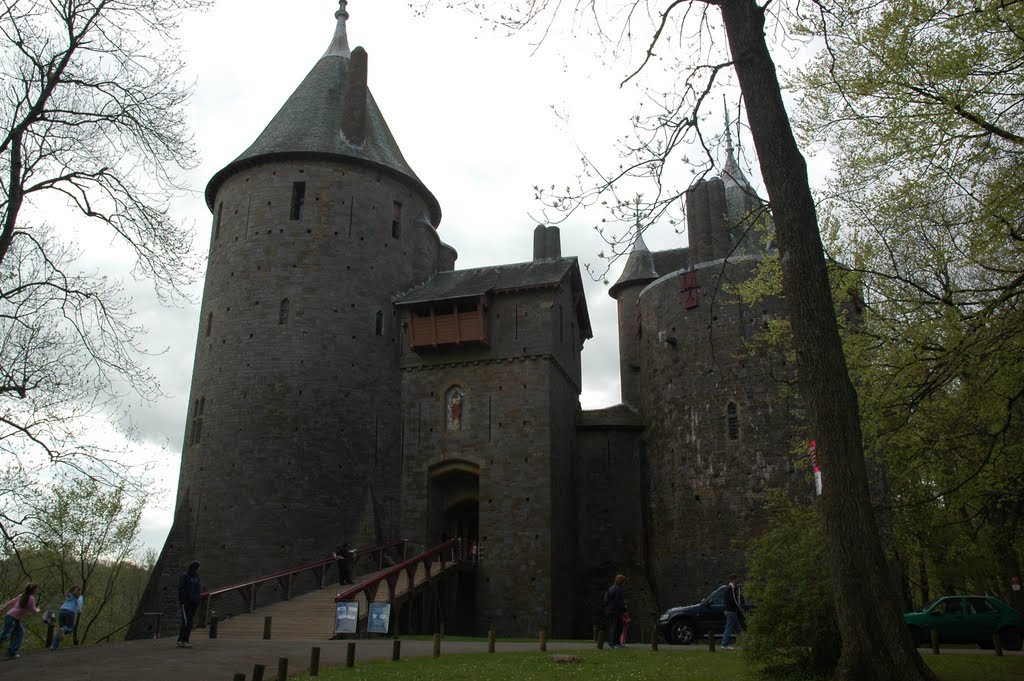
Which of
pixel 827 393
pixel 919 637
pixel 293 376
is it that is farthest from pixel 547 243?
pixel 827 393

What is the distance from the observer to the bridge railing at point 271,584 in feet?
64.8

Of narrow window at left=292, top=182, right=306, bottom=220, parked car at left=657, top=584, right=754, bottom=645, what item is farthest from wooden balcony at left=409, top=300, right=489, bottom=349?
parked car at left=657, top=584, right=754, bottom=645

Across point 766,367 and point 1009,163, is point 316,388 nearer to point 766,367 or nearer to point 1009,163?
point 766,367

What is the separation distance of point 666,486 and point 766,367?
525cm

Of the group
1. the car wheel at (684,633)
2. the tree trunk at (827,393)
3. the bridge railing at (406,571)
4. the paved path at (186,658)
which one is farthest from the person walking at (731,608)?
the tree trunk at (827,393)

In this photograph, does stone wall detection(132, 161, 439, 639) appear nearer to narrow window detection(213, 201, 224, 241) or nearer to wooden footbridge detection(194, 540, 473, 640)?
narrow window detection(213, 201, 224, 241)

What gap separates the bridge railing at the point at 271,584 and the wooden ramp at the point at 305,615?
1.76 ft

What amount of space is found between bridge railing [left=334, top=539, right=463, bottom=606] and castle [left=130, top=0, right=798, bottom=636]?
44.6 inches

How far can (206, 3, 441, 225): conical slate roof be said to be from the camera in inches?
1140

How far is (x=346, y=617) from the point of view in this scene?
17047 mm

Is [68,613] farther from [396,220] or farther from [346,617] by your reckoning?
[396,220]

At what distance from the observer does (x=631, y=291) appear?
3675 cm

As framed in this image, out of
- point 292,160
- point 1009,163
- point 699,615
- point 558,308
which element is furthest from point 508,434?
point 1009,163

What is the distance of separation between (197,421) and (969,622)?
22.7 m
